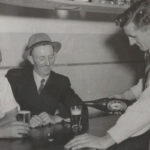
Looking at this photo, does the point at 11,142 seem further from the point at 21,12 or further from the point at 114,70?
the point at 114,70

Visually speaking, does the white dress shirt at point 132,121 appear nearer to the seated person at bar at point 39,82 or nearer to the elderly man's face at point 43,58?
the seated person at bar at point 39,82

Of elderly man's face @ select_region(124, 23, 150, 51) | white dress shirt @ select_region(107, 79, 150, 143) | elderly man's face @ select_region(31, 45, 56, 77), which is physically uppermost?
elderly man's face @ select_region(124, 23, 150, 51)

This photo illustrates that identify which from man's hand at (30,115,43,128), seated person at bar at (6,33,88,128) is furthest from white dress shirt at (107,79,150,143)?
seated person at bar at (6,33,88,128)

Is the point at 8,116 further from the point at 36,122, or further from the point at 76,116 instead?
the point at 76,116

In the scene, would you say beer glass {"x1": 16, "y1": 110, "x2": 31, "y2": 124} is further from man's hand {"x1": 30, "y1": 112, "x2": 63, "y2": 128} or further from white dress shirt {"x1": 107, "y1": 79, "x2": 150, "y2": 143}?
white dress shirt {"x1": 107, "y1": 79, "x2": 150, "y2": 143}

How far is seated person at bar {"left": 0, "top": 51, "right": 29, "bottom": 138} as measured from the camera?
151 centimetres

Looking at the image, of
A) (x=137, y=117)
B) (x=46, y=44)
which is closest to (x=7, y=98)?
(x=46, y=44)

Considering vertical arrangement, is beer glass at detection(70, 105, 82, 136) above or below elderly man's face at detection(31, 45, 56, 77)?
below

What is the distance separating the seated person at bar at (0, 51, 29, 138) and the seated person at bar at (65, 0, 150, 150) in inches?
12.8

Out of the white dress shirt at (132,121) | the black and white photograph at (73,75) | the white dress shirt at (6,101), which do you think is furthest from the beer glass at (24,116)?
the white dress shirt at (132,121)

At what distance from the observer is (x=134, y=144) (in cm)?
135

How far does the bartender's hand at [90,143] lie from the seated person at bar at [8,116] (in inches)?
12.6

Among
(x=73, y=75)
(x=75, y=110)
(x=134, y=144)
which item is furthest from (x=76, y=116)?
(x=73, y=75)

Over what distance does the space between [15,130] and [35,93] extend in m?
0.78
